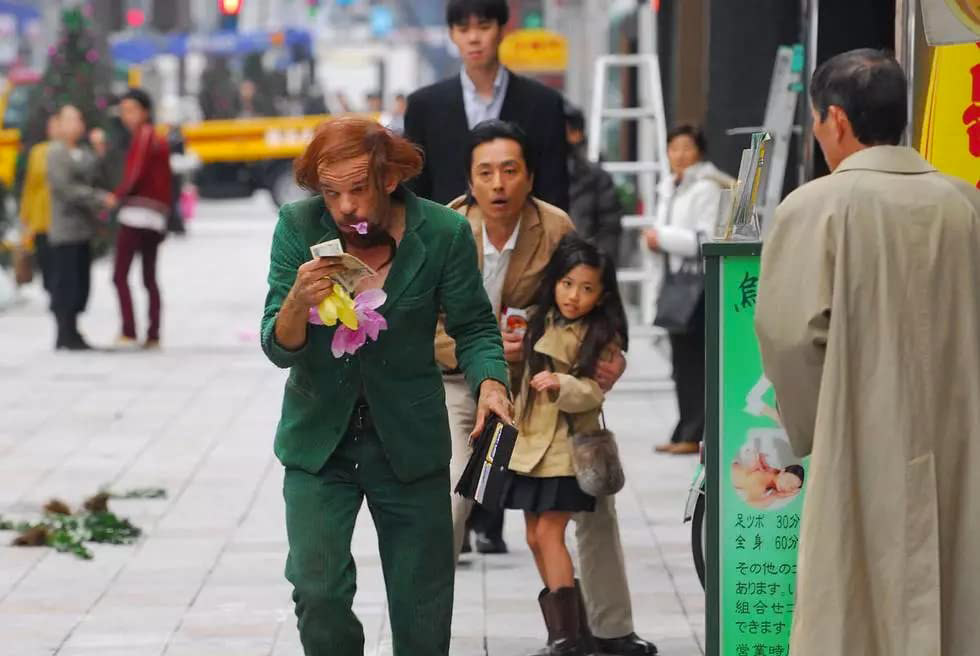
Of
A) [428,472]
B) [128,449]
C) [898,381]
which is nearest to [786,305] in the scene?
[898,381]

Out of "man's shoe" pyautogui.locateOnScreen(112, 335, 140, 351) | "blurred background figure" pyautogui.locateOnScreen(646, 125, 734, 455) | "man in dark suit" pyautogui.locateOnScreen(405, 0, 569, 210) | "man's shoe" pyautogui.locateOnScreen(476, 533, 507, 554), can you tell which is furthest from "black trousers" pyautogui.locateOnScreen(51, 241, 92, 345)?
"man in dark suit" pyautogui.locateOnScreen(405, 0, 569, 210)

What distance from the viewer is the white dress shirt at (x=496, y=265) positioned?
6.20 m

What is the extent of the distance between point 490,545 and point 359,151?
353 centimetres

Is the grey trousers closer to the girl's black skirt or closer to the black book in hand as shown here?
the girl's black skirt

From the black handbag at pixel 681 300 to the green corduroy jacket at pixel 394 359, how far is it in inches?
207

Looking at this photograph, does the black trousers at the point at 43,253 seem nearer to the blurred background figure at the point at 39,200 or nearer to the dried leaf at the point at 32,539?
the blurred background figure at the point at 39,200

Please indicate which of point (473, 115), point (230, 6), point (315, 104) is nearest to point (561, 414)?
point (473, 115)

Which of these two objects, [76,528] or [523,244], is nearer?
[523,244]

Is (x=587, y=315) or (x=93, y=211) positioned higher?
(x=587, y=315)

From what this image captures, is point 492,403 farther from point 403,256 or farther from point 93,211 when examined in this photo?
point 93,211

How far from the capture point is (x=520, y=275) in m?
6.19

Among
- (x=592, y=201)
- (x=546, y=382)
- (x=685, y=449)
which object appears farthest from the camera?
(x=592, y=201)

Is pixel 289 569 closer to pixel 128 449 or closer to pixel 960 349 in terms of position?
pixel 960 349

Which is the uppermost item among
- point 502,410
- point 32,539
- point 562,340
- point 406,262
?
point 406,262
